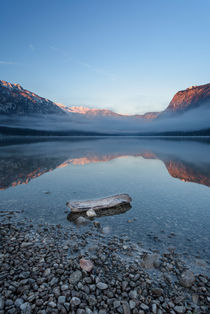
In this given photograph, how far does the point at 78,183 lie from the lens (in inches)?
707

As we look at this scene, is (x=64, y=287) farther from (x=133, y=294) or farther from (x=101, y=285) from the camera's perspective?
(x=133, y=294)

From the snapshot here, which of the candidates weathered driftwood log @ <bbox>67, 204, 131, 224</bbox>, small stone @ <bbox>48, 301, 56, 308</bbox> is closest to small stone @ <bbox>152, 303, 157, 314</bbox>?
small stone @ <bbox>48, 301, 56, 308</bbox>

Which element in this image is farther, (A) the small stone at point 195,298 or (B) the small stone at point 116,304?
(A) the small stone at point 195,298

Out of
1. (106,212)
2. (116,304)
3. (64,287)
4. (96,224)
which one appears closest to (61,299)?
(64,287)

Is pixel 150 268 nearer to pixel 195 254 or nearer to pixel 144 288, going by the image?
pixel 144 288

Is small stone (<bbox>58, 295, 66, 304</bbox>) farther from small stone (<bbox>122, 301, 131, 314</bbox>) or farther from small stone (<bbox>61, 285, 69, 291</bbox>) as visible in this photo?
small stone (<bbox>122, 301, 131, 314</bbox>)

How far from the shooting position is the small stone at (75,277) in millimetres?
5299

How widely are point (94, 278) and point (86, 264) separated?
63 centimetres

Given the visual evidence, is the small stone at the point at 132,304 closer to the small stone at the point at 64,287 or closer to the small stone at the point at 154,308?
the small stone at the point at 154,308

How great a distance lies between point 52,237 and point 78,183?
10092 mm

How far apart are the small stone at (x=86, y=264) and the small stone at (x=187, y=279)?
10.4 feet

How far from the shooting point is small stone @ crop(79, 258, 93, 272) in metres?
5.81

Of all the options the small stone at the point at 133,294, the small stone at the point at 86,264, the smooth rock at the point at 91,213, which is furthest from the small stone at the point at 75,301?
the smooth rock at the point at 91,213

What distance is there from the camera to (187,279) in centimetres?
A: 534
